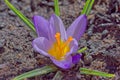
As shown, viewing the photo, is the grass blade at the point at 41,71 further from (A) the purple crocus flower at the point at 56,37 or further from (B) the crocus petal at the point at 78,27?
(B) the crocus petal at the point at 78,27

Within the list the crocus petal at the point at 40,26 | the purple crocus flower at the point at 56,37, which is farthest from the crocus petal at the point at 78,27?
the crocus petal at the point at 40,26

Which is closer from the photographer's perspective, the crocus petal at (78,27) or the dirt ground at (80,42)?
the crocus petal at (78,27)

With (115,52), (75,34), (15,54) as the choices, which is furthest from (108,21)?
(15,54)

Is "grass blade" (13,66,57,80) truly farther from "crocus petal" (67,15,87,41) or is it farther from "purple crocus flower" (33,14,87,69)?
"crocus petal" (67,15,87,41)

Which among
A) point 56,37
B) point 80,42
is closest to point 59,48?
point 56,37

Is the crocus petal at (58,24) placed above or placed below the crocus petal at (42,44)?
above

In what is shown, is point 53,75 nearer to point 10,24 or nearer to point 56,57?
point 56,57

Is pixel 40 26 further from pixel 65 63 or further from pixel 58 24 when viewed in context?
pixel 65 63

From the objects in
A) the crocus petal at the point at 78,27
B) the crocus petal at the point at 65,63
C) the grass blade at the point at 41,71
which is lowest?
the grass blade at the point at 41,71
